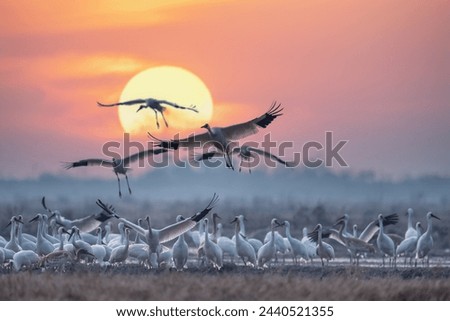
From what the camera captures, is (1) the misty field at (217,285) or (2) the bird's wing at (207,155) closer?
(1) the misty field at (217,285)

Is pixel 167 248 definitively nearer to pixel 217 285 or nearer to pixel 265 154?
pixel 265 154

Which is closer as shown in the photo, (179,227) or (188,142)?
(179,227)

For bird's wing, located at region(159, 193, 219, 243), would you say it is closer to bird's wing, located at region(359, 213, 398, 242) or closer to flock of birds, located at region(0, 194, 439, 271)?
flock of birds, located at region(0, 194, 439, 271)

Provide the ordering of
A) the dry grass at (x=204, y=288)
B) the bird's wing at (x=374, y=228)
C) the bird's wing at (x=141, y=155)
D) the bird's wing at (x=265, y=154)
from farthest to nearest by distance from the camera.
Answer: the bird's wing at (x=374, y=228), the bird's wing at (x=141, y=155), the bird's wing at (x=265, y=154), the dry grass at (x=204, y=288)

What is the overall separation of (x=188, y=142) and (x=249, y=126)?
130cm

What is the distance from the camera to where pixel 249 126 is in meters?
23.3

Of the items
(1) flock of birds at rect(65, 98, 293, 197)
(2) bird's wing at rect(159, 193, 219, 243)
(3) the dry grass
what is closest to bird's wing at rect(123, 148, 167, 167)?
(1) flock of birds at rect(65, 98, 293, 197)

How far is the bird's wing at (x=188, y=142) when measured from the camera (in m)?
23.0

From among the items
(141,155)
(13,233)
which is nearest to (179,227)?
(13,233)

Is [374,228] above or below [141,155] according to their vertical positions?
below

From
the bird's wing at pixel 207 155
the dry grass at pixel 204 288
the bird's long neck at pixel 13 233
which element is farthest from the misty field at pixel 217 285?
the bird's wing at pixel 207 155

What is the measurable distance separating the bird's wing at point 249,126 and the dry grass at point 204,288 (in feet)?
17.4

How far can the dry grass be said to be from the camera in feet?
53.1

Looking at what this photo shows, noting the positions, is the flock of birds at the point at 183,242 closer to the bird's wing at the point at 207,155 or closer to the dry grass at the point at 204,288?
the bird's wing at the point at 207,155
